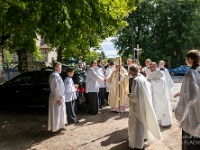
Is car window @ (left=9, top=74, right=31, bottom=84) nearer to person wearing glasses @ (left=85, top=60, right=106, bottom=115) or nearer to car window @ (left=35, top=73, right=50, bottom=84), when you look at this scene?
car window @ (left=35, top=73, right=50, bottom=84)

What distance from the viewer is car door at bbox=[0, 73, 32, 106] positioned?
8.46m

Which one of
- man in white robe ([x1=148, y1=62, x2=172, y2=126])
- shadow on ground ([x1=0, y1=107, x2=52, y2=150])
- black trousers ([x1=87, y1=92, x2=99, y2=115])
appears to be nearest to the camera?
shadow on ground ([x1=0, y1=107, x2=52, y2=150])

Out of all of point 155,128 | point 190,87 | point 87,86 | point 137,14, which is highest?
point 137,14

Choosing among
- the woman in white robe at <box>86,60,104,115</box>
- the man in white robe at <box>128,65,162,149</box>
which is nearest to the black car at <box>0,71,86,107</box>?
the woman in white robe at <box>86,60,104,115</box>

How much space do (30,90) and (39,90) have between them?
0.40 meters

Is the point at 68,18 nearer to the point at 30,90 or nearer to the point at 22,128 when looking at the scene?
the point at 30,90

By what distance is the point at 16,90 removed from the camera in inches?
336

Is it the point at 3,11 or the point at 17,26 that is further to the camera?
the point at 3,11

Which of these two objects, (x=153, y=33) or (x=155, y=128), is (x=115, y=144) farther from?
(x=153, y=33)

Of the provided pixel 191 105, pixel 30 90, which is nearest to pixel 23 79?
pixel 30 90

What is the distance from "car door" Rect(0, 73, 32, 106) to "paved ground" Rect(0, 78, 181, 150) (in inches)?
27.4

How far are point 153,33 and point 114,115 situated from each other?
2597cm

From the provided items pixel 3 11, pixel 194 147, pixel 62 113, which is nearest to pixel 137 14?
pixel 3 11

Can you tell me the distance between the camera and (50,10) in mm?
6422
